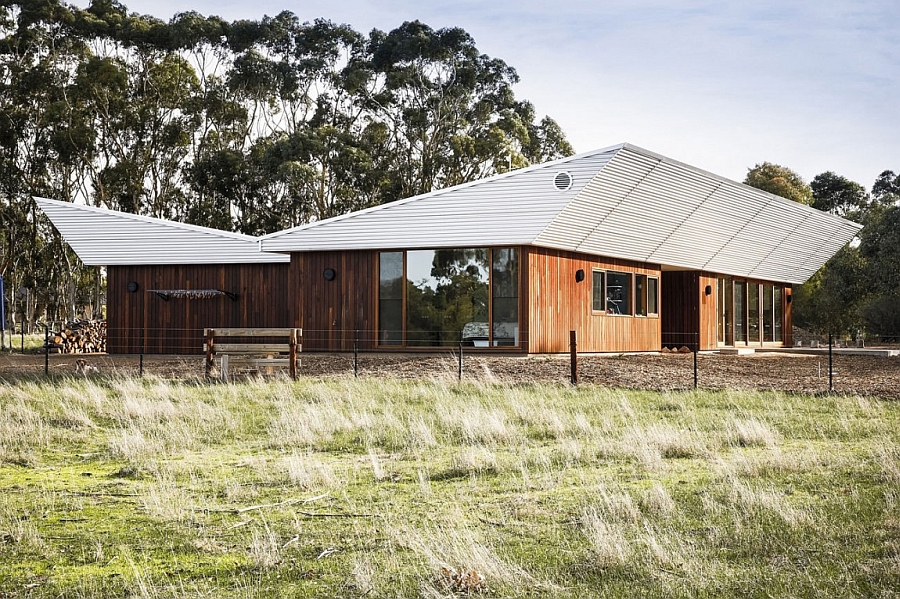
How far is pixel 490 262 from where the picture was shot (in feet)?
66.0

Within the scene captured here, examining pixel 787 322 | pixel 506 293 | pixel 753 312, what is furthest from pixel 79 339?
pixel 787 322

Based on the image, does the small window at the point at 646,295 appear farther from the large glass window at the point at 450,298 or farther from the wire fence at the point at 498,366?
the large glass window at the point at 450,298

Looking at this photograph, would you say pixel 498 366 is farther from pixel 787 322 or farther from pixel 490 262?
pixel 787 322

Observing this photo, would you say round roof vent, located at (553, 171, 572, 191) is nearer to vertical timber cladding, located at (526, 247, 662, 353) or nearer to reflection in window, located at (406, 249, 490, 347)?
vertical timber cladding, located at (526, 247, 662, 353)

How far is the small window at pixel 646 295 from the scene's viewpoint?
79.6ft

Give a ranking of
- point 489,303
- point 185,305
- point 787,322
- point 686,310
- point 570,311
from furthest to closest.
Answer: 1. point 787,322
2. point 686,310
3. point 185,305
4. point 570,311
5. point 489,303

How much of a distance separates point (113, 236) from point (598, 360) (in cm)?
1246

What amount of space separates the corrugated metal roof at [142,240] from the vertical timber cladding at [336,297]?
1.60 m

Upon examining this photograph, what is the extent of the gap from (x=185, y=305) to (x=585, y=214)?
417 inches

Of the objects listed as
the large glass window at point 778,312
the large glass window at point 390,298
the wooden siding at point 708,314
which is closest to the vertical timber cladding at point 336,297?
the large glass window at point 390,298

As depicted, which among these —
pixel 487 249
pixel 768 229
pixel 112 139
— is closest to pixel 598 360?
pixel 487 249

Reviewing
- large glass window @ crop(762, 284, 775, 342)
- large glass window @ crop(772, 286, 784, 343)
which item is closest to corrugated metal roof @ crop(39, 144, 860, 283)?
large glass window @ crop(762, 284, 775, 342)

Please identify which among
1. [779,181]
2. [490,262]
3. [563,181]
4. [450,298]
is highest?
[779,181]

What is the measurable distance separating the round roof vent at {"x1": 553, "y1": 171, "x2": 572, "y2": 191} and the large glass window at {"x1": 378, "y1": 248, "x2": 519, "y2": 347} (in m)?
2.08
